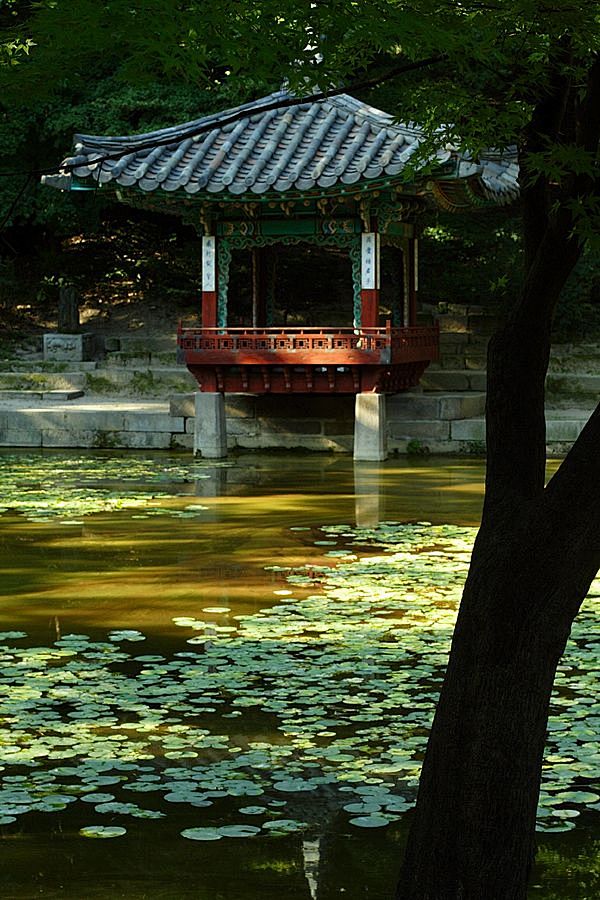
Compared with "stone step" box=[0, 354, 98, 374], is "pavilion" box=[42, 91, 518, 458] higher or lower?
higher

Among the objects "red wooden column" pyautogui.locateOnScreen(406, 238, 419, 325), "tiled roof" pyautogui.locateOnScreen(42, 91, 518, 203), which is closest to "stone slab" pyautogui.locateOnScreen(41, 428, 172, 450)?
"tiled roof" pyautogui.locateOnScreen(42, 91, 518, 203)

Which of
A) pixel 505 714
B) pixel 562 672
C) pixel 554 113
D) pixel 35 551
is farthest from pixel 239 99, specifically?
pixel 505 714

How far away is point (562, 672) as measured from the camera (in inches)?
279

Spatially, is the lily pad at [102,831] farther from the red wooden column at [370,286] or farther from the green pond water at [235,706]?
the red wooden column at [370,286]

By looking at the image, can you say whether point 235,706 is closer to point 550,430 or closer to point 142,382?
point 550,430

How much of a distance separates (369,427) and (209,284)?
116 inches

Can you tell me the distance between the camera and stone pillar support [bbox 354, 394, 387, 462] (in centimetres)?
1716

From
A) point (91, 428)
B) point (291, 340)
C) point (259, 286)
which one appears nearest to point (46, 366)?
point (91, 428)

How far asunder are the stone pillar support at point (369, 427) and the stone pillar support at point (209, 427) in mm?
1807

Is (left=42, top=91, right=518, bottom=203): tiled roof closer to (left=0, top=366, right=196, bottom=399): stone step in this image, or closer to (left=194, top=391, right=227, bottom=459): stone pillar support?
(left=194, top=391, right=227, bottom=459): stone pillar support

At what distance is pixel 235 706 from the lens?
6395 millimetres

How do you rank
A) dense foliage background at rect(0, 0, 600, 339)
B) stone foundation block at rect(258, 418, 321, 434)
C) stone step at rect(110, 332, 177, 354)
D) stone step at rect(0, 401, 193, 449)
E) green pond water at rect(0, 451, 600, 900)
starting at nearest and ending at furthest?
green pond water at rect(0, 451, 600, 900), stone foundation block at rect(258, 418, 321, 434), stone step at rect(0, 401, 193, 449), dense foliage background at rect(0, 0, 600, 339), stone step at rect(110, 332, 177, 354)

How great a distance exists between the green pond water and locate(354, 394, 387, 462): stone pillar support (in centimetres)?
460

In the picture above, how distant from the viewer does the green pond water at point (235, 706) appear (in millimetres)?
4711
